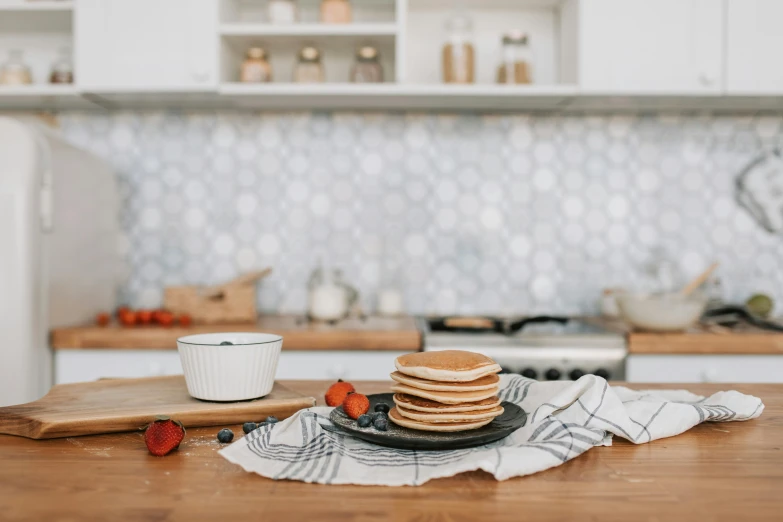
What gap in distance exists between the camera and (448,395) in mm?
872

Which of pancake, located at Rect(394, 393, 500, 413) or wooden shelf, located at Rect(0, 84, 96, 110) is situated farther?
wooden shelf, located at Rect(0, 84, 96, 110)

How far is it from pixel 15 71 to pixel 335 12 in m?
1.29

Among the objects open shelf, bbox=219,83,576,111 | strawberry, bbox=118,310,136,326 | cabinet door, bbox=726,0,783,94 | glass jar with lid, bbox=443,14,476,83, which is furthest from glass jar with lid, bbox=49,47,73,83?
A: cabinet door, bbox=726,0,783,94

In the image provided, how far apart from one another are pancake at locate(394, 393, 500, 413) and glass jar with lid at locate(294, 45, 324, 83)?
190cm

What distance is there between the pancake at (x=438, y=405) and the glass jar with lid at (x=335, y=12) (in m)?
1.96

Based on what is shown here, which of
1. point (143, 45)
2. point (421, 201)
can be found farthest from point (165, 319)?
point (421, 201)

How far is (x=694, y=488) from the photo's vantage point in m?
0.74

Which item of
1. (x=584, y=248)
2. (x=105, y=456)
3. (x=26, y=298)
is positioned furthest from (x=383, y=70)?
(x=105, y=456)

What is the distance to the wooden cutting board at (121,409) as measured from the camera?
931 mm

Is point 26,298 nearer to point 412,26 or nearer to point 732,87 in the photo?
point 412,26

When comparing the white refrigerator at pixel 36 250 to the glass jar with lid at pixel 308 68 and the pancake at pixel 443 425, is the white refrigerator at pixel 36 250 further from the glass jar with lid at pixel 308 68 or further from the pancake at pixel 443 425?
the pancake at pixel 443 425

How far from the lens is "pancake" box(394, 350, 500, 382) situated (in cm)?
87

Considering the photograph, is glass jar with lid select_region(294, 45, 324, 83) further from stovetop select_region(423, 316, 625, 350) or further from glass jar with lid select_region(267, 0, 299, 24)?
stovetop select_region(423, 316, 625, 350)

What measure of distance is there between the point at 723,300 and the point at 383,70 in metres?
1.72
